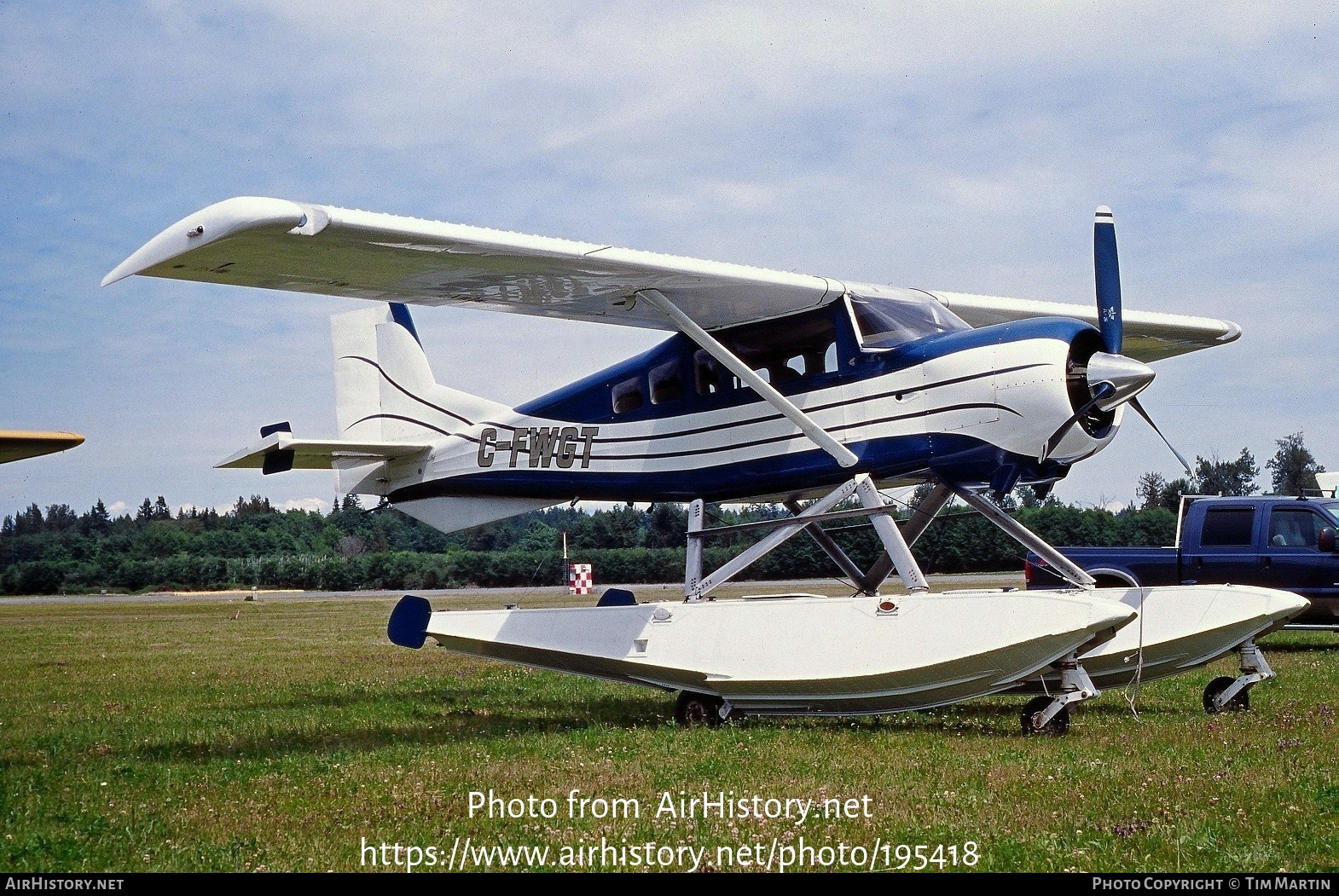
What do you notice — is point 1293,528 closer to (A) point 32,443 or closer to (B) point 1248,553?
(B) point 1248,553

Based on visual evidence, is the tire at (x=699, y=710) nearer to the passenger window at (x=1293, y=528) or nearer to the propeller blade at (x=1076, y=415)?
the propeller blade at (x=1076, y=415)

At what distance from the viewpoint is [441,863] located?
16.8ft

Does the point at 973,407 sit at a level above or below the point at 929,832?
above

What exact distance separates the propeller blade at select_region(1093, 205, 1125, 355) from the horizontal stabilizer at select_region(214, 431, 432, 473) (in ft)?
23.4

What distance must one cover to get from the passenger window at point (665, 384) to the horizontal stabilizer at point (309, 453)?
2974mm

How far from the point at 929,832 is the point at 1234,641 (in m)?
5.14

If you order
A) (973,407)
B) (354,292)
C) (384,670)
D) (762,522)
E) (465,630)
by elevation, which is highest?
(354,292)

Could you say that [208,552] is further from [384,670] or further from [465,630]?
[465,630]

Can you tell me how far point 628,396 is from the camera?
38.1ft

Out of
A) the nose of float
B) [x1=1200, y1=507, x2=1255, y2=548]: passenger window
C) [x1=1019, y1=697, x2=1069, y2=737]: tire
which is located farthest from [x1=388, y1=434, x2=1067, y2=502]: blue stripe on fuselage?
[x1=1200, y1=507, x2=1255, y2=548]: passenger window

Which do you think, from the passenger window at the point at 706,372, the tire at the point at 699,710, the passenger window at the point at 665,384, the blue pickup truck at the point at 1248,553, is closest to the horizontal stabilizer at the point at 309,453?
the passenger window at the point at 665,384

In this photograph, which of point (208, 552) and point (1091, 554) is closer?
point (1091, 554)

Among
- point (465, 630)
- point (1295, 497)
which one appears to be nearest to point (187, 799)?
point (465, 630)

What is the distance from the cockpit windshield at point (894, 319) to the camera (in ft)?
33.4
